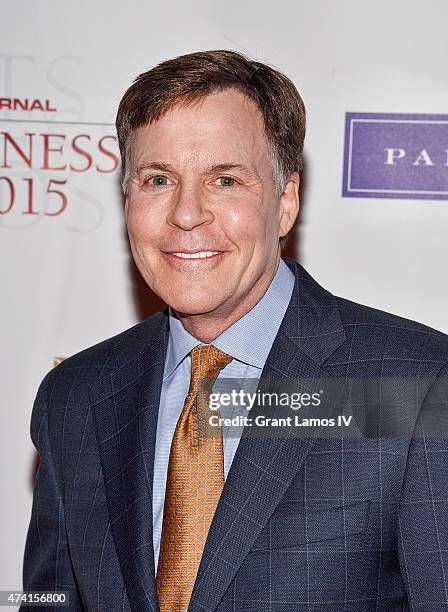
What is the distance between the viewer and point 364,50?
1976 millimetres

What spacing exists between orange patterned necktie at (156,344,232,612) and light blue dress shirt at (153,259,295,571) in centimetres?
2

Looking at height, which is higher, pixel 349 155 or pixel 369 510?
pixel 349 155

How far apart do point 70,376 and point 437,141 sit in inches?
38.7

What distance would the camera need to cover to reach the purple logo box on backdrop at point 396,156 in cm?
199

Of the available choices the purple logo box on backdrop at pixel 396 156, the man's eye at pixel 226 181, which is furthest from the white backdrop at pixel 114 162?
the man's eye at pixel 226 181

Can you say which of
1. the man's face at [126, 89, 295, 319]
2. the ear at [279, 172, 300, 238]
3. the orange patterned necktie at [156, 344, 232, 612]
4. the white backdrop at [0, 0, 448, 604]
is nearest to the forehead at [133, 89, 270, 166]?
the man's face at [126, 89, 295, 319]

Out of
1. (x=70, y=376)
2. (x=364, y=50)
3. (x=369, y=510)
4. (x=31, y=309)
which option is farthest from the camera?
(x=31, y=309)

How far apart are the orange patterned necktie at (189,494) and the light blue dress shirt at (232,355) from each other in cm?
2

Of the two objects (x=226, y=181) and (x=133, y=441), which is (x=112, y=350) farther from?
(x=226, y=181)

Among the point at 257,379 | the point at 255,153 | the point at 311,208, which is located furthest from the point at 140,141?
the point at 311,208

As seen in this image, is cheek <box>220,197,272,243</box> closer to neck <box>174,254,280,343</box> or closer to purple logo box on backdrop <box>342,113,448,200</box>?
neck <box>174,254,280,343</box>

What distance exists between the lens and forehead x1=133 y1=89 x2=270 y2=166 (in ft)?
4.34

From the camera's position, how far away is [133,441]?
1438 mm

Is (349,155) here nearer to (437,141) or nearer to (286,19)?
(437,141)
